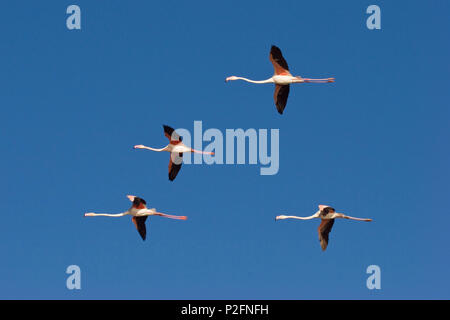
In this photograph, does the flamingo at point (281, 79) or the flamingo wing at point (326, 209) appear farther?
the flamingo wing at point (326, 209)

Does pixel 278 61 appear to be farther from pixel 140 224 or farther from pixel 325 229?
pixel 140 224

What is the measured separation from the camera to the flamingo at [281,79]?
6000 centimetres

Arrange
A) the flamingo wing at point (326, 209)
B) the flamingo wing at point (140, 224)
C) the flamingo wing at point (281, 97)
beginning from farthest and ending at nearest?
the flamingo wing at point (140, 224), the flamingo wing at point (326, 209), the flamingo wing at point (281, 97)

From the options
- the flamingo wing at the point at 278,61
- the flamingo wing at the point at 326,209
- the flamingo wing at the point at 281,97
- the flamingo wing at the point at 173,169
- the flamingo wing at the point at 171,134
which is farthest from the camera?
the flamingo wing at the point at 173,169

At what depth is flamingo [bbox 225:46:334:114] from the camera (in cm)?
6000

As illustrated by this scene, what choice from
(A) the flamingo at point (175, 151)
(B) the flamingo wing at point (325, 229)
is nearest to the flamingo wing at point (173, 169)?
(A) the flamingo at point (175, 151)

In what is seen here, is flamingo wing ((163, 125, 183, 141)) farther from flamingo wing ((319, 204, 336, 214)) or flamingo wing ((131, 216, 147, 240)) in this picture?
flamingo wing ((319, 204, 336, 214))

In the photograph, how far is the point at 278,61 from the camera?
60.3 meters

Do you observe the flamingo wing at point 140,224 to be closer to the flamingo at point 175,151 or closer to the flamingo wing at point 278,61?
the flamingo at point 175,151

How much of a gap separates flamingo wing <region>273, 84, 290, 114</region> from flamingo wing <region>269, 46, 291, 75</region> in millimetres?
907

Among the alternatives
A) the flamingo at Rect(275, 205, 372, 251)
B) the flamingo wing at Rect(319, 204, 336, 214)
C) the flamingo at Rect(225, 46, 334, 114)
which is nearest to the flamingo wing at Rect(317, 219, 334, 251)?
the flamingo at Rect(275, 205, 372, 251)
